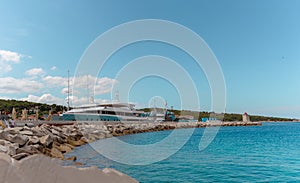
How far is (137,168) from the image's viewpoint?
11945 mm

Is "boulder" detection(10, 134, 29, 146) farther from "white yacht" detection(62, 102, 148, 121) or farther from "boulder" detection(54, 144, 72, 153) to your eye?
"white yacht" detection(62, 102, 148, 121)

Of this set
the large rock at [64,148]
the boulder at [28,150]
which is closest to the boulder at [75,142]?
the large rock at [64,148]

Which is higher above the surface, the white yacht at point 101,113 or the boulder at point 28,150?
the white yacht at point 101,113

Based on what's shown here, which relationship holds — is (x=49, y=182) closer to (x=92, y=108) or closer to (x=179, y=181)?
(x=179, y=181)

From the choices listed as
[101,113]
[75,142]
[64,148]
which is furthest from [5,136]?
[101,113]

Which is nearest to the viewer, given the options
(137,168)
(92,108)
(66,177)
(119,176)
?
(66,177)

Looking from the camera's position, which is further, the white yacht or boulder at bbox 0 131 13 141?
the white yacht

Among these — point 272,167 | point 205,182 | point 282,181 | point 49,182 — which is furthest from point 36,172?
point 272,167

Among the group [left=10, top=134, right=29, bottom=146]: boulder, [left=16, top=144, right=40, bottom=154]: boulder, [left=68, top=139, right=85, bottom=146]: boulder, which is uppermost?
[left=10, top=134, right=29, bottom=146]: boulder

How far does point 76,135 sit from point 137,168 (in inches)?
540

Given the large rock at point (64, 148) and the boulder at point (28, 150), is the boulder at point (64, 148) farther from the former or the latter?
the boulder at point (28, 150)

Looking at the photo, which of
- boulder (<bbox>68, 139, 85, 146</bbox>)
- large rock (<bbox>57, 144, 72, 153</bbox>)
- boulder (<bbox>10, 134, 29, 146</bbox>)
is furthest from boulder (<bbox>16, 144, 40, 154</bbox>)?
boulder (<bbox>68, 139, 85, 146</bbox>)

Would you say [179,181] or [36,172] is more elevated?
[36,172]

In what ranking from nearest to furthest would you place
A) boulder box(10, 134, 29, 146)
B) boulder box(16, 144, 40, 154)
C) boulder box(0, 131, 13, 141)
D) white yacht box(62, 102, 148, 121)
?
boulder box(16, 144, 40, 154) < boulder box(0, 131, 13, 141) < boulder box(10, 134, 29, 146) < white yacht box(62, 102, 148, 121)
